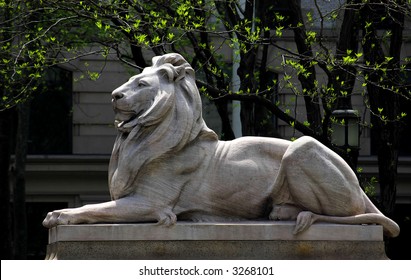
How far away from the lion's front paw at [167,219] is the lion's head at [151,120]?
0.49 meters

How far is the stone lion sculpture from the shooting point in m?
14.4

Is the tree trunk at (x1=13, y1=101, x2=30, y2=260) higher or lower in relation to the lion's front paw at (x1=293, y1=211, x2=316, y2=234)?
lower

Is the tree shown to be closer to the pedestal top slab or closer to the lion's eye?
the lion's eye

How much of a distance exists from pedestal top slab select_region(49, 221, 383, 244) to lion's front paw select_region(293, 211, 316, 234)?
43 mm

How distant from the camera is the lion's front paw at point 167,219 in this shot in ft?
46.5

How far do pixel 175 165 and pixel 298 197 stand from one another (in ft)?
4.26

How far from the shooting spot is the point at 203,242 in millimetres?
14133

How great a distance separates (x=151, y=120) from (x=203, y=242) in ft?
4.42

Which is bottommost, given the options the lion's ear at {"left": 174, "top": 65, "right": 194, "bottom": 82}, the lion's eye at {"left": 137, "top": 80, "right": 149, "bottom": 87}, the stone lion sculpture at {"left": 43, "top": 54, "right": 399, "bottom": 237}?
the stone lion sculpture at {"left": 43, "top": 54, "right": 399, "bottom": 237}

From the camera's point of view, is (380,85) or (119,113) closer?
(119,113)

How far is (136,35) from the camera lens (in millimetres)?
22562

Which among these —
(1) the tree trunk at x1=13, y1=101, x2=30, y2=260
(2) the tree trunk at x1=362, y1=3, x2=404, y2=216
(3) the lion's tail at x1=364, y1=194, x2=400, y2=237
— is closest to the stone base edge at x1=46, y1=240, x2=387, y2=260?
(3) the lion's tail at x1=364, y1=194, x2=400, y2=237
